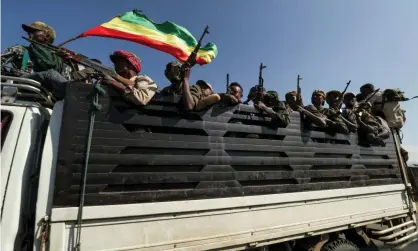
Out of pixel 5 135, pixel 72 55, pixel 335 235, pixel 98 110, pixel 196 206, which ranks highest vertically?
pixel 72 55

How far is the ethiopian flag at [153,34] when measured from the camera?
4223mm

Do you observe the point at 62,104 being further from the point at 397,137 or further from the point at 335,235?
the point at 397,137

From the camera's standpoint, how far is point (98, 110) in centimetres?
212

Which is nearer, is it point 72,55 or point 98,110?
point 98,110

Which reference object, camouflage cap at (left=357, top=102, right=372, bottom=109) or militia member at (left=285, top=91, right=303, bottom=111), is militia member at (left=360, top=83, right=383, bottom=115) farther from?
militia member at (left=285, top=91, right=303, bottom=111)

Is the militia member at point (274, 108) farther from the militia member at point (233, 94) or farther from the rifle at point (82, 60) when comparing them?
the rifle at point (82, 60)

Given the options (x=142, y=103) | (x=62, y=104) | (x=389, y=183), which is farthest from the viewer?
→ (x=389, y=183)

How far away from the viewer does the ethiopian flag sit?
4223mm

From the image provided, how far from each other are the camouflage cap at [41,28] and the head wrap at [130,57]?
733 millimetres

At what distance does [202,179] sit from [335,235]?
1977mm

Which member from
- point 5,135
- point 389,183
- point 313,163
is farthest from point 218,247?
point 389,183

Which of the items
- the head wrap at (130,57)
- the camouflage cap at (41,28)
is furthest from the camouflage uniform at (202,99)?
the camouflage cap at (41,28)

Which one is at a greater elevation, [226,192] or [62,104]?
[62,104]

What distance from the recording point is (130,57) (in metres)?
2.77
